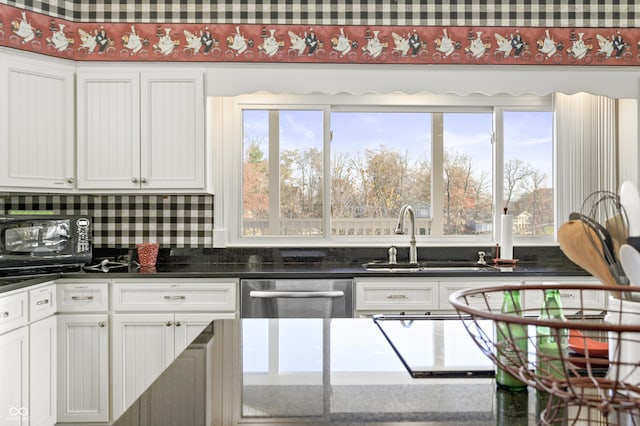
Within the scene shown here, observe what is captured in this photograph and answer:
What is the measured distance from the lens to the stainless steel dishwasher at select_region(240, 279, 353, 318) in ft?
9.47

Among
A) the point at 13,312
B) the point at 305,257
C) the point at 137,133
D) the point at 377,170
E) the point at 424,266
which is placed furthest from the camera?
the point at 377,170

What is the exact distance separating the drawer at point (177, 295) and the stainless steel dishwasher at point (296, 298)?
0.09 meters

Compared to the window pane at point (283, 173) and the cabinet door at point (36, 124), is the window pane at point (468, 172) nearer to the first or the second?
the window pane at point (283, 173)

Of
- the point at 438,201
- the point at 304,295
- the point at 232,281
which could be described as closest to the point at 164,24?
the point at 232,281

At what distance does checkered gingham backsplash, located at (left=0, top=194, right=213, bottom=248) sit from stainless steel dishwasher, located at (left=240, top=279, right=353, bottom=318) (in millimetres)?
738

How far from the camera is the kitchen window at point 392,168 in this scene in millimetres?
3594

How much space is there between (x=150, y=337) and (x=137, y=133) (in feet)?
3.89

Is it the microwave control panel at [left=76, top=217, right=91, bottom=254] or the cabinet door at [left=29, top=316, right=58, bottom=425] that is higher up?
the microwave control panel at [left=76, top=217, right=91, bottom=254]

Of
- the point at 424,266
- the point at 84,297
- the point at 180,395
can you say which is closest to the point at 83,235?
the point at 84,297

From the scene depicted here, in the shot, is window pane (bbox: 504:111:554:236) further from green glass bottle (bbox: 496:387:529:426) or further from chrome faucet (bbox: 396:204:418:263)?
Result: green glass bottle (bbox: 496:387:529:426)

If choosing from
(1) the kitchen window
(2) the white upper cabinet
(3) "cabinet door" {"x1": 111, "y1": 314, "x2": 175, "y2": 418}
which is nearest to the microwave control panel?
(2) the white upper cabinet

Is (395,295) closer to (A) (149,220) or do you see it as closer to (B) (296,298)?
(B) (296,298)

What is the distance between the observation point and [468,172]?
365 cm

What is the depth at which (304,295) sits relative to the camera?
2.88 meters
